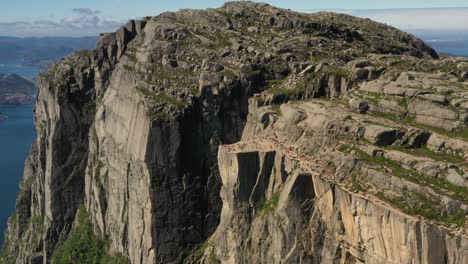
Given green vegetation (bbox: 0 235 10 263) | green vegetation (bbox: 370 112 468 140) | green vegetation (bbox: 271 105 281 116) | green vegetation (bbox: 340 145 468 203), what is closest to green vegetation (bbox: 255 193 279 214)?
A: green vegetation (bbox: 340 145 468 203)

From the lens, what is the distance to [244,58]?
213 feet

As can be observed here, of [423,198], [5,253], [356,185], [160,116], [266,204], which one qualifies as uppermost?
[160,116]

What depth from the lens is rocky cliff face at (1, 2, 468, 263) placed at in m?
39.7

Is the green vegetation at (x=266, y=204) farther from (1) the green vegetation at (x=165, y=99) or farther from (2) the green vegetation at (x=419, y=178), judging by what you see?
(1) the green vegetation at (x=165, y=99)

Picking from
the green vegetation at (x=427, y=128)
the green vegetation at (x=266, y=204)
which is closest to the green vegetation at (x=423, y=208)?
the green vegetation at (x=427, y=128)

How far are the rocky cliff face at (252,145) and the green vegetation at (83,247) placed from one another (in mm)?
330

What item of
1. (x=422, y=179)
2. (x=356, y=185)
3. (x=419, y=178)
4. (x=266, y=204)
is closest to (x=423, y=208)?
(x=422, y=179)

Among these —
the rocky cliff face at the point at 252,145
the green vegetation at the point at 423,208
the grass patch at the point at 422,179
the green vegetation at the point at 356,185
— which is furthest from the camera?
the green vegetation at the point at 356,185

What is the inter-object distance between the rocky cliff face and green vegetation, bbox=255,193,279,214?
0.15 m

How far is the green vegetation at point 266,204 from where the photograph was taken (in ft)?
156

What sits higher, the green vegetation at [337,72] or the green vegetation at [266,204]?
the green vegetation at [337,72]

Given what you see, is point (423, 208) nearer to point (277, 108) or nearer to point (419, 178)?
point (419, 178)

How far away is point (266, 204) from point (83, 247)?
3935cm

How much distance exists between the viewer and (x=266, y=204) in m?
48.7
